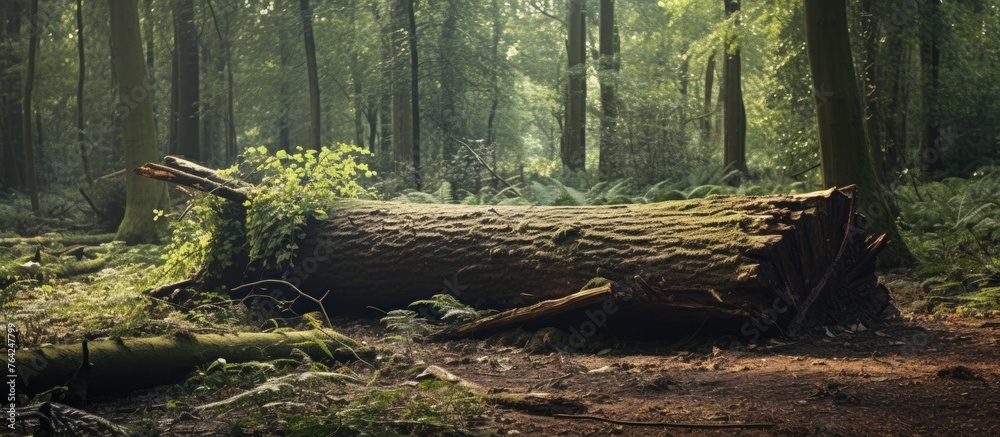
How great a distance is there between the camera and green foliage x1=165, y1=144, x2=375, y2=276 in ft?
30.9

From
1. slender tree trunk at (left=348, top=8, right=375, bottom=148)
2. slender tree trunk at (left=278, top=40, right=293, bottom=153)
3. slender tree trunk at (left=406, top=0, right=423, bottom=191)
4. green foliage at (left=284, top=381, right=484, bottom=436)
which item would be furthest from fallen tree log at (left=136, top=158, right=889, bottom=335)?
slender tree trunk at (left=278, top=40, right=293, bottom=153)

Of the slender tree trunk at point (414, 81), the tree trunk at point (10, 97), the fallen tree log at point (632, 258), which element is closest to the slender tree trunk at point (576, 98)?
the slender tree trunk at point (414, 81)

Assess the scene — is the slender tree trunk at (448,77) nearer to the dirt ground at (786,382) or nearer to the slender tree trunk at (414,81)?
the slender tree trunk at (414,81)

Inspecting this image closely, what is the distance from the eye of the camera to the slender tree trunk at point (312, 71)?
24.9m

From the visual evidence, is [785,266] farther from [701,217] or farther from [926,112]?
[926,112]

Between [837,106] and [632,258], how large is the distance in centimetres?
464

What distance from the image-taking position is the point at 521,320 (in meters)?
7.45

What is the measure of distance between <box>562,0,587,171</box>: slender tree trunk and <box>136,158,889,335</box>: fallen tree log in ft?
45.7

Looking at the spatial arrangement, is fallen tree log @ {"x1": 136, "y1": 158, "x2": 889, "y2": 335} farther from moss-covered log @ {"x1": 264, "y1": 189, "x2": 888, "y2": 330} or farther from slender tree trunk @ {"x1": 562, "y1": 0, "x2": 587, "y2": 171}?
slender tree trunk @ {"x1": 562, "y1": 0, "x2": 587, "y2": 171}

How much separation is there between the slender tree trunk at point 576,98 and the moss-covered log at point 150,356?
1677 cm

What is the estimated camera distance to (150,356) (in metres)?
5.33

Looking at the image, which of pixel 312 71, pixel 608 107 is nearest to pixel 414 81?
pixel 608 107

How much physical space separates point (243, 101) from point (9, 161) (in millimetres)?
9481

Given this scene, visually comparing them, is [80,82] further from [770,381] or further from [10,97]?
[770,381]
